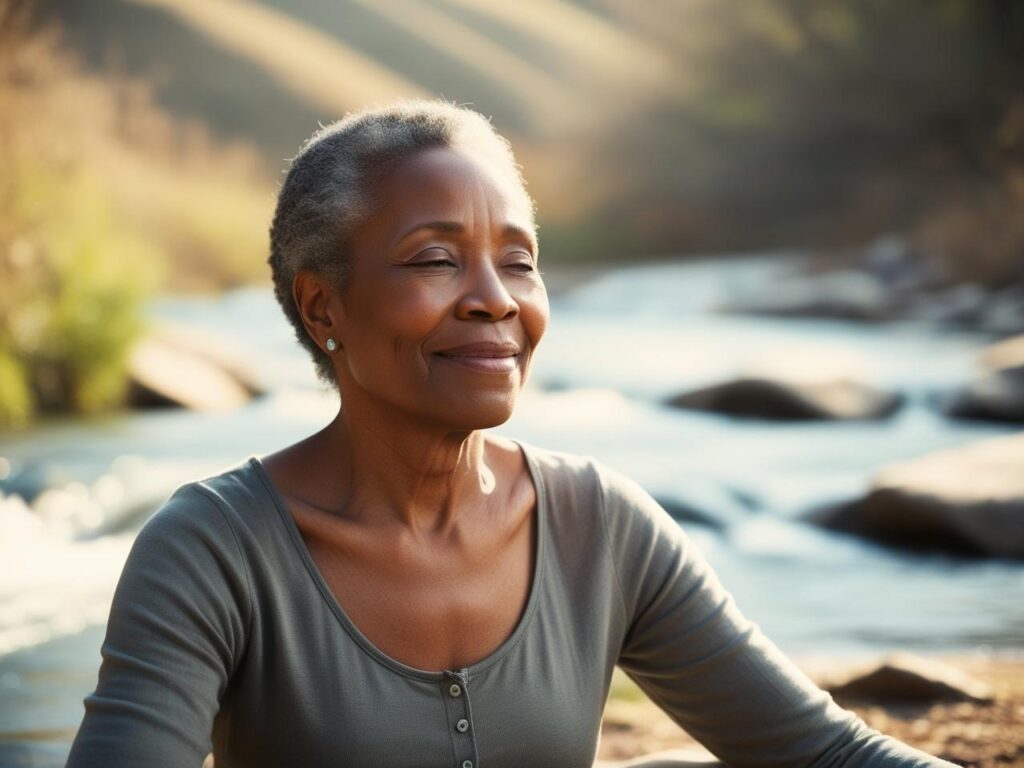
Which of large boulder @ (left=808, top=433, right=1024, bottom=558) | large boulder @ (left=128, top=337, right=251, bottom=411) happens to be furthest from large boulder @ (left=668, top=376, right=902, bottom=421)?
large boulder @ (left=128, top=337, right=251, bottom=411)

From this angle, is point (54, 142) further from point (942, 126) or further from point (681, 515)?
point (942, 126)

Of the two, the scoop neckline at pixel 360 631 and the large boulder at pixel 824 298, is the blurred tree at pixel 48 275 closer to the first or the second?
the large boulder at pixel 824 298

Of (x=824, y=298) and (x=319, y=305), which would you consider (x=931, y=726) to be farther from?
(x=824, y=298)

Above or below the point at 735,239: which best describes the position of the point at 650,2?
above

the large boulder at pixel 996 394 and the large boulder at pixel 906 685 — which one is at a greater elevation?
the large boulder at pixel 996 394

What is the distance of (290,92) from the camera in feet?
28.8

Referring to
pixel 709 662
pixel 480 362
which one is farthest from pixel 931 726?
pixel 480 362

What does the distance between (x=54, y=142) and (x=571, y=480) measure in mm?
7059

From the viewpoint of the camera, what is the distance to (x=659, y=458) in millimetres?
6906

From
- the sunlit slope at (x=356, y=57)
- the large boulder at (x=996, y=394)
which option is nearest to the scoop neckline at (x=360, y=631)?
the large boulder at (x=996, y=394)

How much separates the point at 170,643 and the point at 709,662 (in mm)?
581

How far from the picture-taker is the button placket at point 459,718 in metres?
1.35

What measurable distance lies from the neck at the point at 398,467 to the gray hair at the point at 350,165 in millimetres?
157

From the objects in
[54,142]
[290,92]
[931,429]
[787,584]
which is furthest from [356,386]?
[290,92]
